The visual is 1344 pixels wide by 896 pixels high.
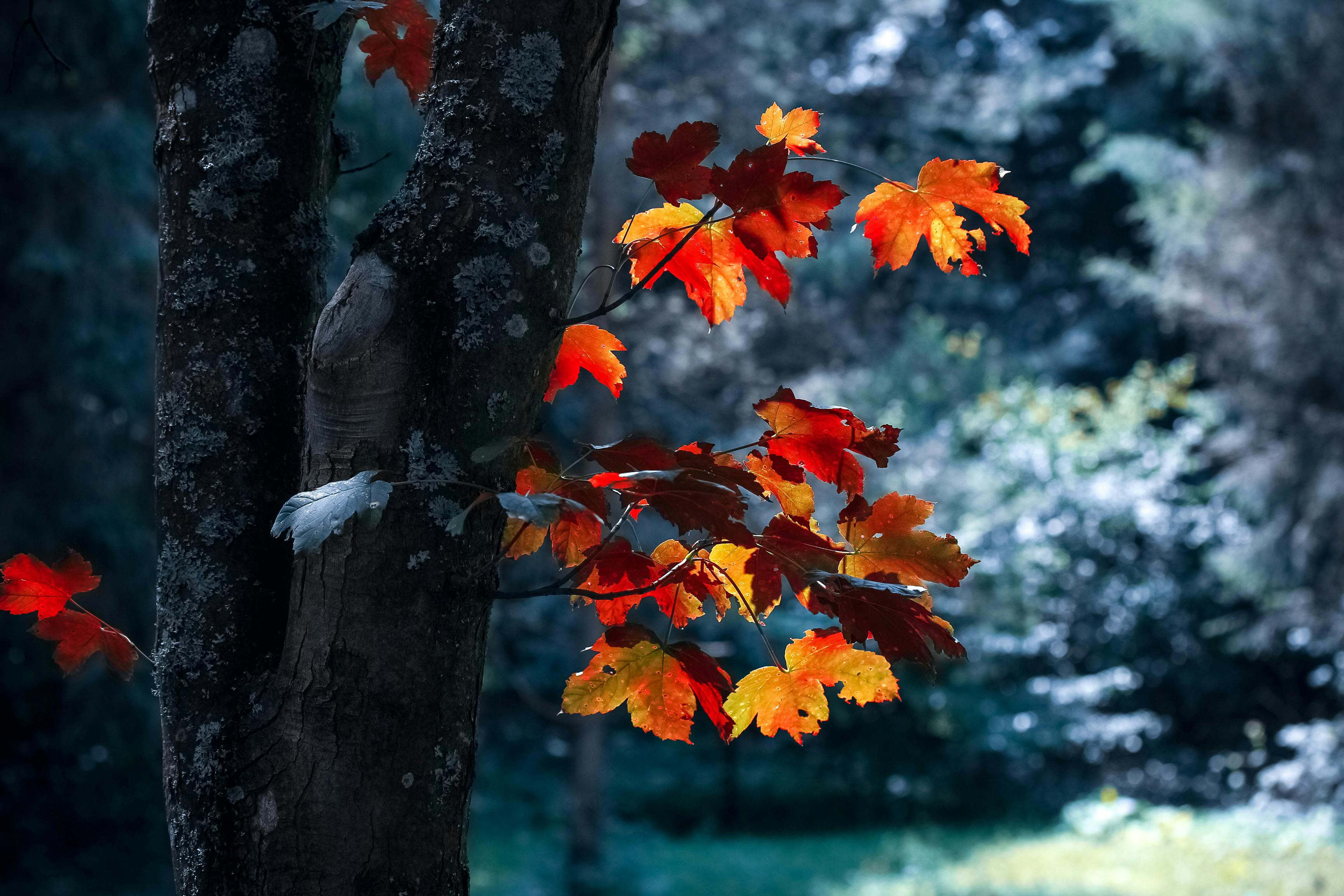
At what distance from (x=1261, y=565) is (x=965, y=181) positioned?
673cm

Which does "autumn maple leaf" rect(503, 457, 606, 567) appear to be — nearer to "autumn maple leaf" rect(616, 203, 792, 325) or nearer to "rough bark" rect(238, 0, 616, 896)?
"rough bark" rect(238, 0, 616, 896)

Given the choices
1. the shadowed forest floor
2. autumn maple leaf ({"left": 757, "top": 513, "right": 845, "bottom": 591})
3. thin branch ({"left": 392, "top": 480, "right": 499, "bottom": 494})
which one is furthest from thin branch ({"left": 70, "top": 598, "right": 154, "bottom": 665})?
the shadowed forest floor

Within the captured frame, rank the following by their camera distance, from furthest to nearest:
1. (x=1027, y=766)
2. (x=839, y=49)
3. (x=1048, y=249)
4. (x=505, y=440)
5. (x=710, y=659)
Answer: (x=1048, y=249), (x=839, y=49), (x=1027, y=766), (x=710, y=659), (x=505, y=440)

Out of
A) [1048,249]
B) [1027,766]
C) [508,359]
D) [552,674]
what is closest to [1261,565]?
[1027,766]

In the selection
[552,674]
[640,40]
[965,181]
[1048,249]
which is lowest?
[965,181]

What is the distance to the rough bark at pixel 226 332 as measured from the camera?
3.34 ft

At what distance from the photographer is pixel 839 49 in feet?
34.9

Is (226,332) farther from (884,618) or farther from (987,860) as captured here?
(987,860)

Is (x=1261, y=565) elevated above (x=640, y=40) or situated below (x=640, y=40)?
below

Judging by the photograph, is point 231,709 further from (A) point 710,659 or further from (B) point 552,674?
(B) point 552,674

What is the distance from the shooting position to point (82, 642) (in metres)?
1.07

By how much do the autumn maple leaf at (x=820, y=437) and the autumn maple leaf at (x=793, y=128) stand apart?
0.25 m

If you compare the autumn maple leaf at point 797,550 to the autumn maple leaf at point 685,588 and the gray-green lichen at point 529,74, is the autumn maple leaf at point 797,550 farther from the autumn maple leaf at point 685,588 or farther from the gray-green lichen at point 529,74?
the gray-green lichen at point 529,74

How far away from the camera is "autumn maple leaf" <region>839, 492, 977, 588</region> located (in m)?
1.04
